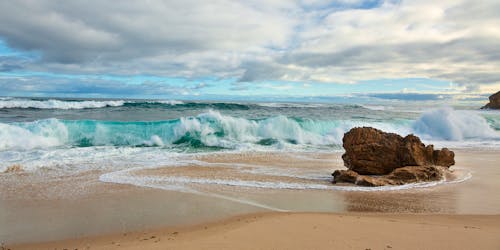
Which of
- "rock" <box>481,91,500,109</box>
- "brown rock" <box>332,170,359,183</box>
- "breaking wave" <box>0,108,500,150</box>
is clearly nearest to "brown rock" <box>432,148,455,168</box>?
"brown rock" <box>332,170,359,183</box>

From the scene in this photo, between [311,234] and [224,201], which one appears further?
[224,201]

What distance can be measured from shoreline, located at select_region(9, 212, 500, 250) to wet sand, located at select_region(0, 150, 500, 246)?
213mm

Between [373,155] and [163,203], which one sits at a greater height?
[373,155]

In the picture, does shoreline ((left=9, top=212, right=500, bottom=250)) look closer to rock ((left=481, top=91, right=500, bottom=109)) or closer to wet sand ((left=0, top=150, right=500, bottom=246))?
wet sand ((left=0, top=150, right=500, bottom=246))

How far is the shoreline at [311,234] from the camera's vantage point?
380 centimetres

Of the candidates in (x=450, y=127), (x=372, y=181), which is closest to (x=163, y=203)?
(x=372, y=181)

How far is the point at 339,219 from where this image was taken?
15.9 feet

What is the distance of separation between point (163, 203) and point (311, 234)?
2926mm

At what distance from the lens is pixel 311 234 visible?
4.12m

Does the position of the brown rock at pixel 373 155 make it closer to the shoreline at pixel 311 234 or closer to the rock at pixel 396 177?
the rock at pixel 396 177

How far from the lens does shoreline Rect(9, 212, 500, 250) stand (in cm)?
380

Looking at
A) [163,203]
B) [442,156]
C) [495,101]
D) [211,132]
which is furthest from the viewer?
[495,101]

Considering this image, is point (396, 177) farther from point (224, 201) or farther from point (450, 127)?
point (450, 127)

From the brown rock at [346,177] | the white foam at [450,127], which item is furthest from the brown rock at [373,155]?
the white foam at [450,127]
